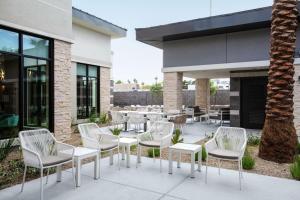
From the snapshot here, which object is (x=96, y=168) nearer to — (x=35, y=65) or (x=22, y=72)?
(x=22, y=72)

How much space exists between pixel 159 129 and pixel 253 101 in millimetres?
7364

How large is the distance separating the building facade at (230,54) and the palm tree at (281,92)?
316 centimetres

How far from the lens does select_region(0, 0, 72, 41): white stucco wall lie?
671cm

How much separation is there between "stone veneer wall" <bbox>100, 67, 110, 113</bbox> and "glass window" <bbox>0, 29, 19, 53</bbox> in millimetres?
7586

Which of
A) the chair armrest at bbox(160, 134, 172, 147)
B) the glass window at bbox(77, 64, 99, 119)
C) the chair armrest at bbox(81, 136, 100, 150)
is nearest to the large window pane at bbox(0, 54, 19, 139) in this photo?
the chair armrest at bbox(81, 136, 100, 150)

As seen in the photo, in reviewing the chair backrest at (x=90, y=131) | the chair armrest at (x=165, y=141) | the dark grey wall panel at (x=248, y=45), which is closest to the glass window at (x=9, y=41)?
the chair backrest at (x=90, y=131)

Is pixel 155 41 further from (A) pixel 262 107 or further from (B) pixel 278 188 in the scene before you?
(B) pixel 278 188

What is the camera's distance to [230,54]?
10.7 m

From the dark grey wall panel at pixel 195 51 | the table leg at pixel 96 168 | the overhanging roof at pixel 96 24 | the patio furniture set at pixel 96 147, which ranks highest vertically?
the overhanging roof at pixel 96 24

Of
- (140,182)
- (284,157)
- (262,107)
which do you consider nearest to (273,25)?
(284,157)

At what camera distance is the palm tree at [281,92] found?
19.6 ft

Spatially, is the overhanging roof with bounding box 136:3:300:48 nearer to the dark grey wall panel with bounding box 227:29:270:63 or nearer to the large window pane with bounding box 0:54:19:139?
the dark grey wall panel with bounding box 227:29:270:63

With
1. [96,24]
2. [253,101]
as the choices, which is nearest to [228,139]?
[253,101]

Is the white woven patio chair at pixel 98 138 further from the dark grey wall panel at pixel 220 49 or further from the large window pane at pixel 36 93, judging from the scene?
the dark grey wall panel at pixel 220 49
